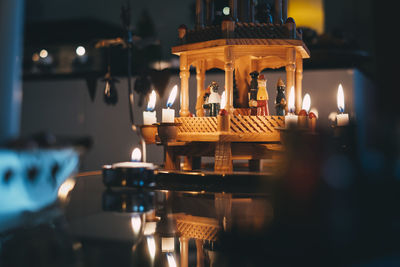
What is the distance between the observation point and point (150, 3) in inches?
146

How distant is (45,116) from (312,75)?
5.44 feet

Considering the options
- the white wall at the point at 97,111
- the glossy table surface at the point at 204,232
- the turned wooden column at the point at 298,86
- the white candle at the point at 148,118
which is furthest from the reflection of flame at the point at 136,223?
the white wall at the point at 97,111

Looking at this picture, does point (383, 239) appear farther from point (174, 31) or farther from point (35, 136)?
point (174, 31)

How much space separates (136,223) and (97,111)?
73.9 inches

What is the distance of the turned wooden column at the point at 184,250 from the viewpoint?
42 centimetres

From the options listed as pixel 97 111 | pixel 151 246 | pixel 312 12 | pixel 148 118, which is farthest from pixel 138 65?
pixel 151 246

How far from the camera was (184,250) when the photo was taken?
0.48 m

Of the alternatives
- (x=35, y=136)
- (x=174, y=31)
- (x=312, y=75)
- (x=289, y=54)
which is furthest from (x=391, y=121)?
(x=35, y=136)

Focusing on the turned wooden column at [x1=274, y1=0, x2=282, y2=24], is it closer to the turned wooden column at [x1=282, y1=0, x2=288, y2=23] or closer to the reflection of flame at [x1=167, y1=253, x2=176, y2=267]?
the turned wooden column at [x1=282, y1=0, x2=288, y2=23]

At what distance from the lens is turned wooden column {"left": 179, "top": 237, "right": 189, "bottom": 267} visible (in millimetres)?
424

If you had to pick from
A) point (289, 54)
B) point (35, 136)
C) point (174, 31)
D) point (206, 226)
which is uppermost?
point (174, 31)

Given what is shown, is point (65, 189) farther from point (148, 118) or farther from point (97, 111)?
point (97, 111)

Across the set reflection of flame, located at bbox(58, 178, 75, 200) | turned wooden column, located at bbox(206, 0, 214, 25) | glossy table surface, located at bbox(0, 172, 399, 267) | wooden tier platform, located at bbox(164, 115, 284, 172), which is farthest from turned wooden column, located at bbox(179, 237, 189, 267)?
turned wooden column, located at bbox(206, 0, 214, 25)

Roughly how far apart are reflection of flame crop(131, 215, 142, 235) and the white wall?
4.90ft
